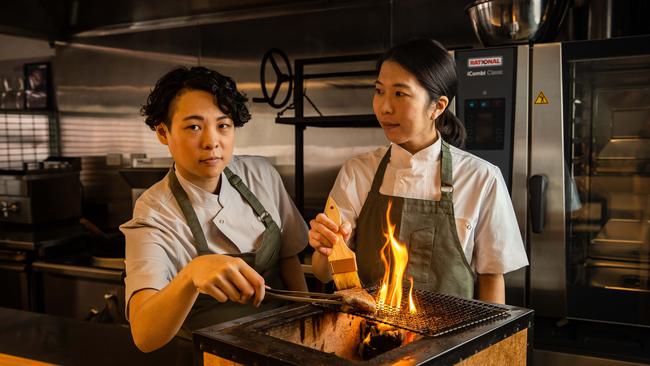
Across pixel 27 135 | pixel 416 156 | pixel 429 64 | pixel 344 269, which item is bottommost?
pixel 344 269

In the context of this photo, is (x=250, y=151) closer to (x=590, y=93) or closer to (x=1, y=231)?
(x=1, y=231)

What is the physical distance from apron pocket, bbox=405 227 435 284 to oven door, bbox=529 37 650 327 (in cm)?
68

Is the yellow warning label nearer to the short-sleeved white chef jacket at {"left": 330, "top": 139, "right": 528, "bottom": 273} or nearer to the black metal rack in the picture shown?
the short-sleeved white chef jacket at {"left": 330, "top": 139, "right": 528, "bottom": 273}

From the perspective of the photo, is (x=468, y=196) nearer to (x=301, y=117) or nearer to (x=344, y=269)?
(x=344, y=269)

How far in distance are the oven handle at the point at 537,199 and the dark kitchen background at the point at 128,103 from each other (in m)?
0.21

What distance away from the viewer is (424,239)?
5.43 feet

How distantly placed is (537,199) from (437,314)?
1151mm

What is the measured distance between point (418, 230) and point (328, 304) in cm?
58

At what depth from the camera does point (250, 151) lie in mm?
3660

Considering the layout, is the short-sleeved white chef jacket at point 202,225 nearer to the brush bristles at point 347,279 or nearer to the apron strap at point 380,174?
the apron strap at point 380,174

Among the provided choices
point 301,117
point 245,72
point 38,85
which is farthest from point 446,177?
point 38,85

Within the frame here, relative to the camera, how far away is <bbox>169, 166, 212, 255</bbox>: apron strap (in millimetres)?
1530

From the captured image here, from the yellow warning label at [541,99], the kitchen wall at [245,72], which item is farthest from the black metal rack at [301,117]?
the yellow warning label at [541,99]

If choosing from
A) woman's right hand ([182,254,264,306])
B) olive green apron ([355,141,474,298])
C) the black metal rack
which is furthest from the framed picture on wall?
woman's right hand ([182,254,264,306])
